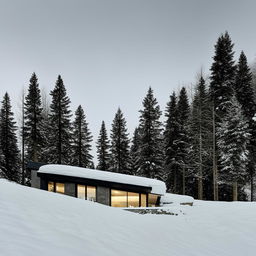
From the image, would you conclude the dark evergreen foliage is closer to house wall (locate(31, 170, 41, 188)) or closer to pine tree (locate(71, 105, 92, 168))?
house wall (locate(31, 170, 41, 188))

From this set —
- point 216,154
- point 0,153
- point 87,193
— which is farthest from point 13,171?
point 216,154

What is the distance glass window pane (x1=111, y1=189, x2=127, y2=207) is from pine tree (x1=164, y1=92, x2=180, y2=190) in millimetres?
12778

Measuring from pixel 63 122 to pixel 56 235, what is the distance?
28941 mm

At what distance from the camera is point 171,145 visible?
29812 millimetres

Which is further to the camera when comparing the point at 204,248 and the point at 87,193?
the point at 87,193

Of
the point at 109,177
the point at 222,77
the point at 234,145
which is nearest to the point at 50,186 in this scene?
the point at 109,177

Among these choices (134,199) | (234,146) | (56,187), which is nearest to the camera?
(134,199)

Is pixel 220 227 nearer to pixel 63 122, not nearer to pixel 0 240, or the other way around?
pixel 0 240

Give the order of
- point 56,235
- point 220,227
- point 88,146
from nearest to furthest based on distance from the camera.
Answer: point 56,235 < point 220,227 < point 88,146

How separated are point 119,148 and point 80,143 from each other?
6736 mm

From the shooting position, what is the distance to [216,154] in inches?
968

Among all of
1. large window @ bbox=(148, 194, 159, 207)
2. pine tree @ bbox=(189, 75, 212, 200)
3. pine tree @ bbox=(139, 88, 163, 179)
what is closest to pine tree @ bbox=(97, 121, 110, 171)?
pine tree @ bbox=(139, 88, 163, 179)

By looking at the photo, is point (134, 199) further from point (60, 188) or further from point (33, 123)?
point (33, 123)

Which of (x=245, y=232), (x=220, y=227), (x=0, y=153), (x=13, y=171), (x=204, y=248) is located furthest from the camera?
(x=13, y=171)
